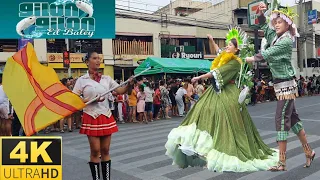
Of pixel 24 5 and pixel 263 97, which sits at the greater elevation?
pixel 24 5

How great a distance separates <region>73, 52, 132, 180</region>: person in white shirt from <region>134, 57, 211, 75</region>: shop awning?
11756 mm

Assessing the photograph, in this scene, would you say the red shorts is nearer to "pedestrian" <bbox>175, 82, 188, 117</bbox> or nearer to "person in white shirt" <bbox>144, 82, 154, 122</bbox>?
"person in white shirt" <bbox>144, 82, 154, 122</bbox>

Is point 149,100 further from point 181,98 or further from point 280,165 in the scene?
point 280,165

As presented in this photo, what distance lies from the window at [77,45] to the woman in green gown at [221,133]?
18.6 meters

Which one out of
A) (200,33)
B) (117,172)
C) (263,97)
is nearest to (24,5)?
(117,172)

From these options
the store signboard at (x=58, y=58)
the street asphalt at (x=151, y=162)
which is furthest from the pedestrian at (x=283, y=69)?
the store signboard at (x=58, y=58)

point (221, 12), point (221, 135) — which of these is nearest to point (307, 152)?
point (221, 135)

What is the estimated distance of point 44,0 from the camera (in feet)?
48.1

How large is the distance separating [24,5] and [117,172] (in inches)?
435

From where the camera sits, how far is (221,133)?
4.17 metres

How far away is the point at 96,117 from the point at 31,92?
0.91 metres

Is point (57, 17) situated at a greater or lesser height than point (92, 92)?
greater

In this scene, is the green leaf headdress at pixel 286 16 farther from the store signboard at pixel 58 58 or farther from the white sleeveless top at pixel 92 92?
the store signboard at pixel 58 58

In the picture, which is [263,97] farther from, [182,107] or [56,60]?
[56,60]
